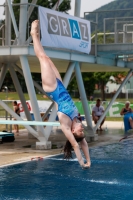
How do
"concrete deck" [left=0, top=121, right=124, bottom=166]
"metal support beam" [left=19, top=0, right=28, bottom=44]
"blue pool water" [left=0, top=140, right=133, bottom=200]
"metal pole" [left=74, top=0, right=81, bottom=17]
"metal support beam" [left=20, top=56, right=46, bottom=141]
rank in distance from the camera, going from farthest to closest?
"metal pole" [left=74, top=0, right=81, bottom=17] < "metal support beam" [left=19, top=0, right=28, bottom=44] < "metal support beam" [left=20, top=56, right=46, bottom=141] < "concrete deck" [left=0, top=121, right=124, bottom=166] < "blue pool water" [left=0, top=140, right=133, bottom=200]

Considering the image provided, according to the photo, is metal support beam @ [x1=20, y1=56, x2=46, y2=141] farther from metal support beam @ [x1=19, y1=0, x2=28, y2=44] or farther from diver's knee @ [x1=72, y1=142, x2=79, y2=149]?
diver's knee @ [x1=72, y1=142, x2=79, y2=149]

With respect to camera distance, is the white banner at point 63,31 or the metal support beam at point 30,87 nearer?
the metal support beam at point 30,87

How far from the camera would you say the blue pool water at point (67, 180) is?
9.20 metres

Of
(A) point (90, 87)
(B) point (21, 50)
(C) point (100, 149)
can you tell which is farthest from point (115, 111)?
(A) point (90, 87)

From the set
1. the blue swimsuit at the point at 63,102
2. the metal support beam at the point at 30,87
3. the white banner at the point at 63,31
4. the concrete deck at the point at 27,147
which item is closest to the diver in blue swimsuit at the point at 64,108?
the blue swimsuit at the point at 63,102

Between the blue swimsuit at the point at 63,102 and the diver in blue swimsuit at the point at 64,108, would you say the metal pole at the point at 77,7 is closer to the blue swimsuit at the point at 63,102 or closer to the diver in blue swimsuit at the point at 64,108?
the diver in blue swimsuit at the point at 64,108

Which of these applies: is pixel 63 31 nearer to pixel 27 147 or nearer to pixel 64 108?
pixel 27 147

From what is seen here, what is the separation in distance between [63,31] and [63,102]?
9.32 m

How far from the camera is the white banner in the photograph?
15086 mm

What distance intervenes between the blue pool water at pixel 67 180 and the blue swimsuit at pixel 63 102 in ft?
8.44

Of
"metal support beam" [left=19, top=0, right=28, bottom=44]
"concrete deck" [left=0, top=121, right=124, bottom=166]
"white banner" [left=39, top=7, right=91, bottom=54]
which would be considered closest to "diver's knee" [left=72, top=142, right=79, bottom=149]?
"concrete deck" [left=0, top=121, right=124, bottom=166]

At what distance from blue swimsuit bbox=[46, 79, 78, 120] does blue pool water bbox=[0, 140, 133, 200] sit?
8.44ft

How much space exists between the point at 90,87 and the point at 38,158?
60934 millimetres

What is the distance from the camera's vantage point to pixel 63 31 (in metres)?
16.1
